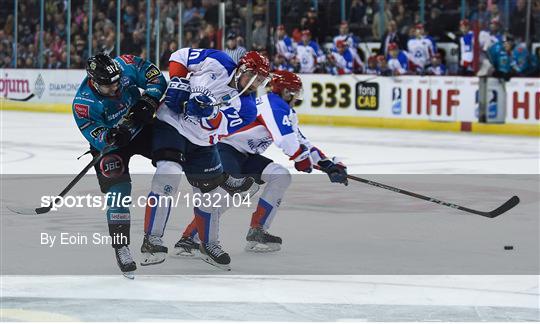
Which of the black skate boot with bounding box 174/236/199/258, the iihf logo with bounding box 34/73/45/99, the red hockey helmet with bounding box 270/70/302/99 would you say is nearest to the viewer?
the black skate boot with bounding box 174/236/199/258

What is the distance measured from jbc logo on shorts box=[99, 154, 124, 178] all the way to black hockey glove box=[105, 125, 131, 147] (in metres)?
0.12

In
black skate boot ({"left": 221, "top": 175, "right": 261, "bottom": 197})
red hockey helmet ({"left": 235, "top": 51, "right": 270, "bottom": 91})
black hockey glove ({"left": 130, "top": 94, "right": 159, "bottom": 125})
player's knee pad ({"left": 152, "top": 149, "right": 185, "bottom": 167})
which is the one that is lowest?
black skate boot ({"left": 221, "top": 175, "right": 261, "bottom": 197})

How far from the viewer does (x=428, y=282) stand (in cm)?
716

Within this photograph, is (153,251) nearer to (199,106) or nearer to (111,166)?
(111,166)

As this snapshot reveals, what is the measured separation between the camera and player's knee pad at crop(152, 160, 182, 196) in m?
7.55

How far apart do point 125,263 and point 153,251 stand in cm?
37

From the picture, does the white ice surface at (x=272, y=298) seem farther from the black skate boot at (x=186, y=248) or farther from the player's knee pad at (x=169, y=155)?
the player's knee pad at (x=169, y=155)

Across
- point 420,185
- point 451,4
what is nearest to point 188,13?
point 451,4

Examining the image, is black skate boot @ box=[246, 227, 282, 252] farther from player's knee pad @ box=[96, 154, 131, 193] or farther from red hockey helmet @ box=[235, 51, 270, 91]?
player's knee pad @ box=[96, 154, 131, 193]

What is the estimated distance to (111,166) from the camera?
7.34 metres

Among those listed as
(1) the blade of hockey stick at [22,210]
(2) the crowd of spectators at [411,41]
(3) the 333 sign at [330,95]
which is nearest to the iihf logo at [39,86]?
(2) the crowd of spectators at [411,41]

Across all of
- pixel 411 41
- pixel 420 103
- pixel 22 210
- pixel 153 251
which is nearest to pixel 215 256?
pixel 153 251

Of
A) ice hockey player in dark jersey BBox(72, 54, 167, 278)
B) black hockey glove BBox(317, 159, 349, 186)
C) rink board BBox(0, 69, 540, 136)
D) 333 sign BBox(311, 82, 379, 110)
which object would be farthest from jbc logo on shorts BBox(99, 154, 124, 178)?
333 sign BBox(311, 82, 379, 110)

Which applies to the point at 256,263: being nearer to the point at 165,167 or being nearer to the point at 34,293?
the point at 165,167
